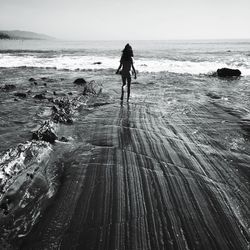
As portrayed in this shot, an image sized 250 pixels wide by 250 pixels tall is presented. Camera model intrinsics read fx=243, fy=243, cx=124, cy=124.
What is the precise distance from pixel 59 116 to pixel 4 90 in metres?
6.76

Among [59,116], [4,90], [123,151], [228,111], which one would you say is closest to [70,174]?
[123,151]

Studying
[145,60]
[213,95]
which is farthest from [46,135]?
[145,60]

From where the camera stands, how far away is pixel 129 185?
4172 millimetres

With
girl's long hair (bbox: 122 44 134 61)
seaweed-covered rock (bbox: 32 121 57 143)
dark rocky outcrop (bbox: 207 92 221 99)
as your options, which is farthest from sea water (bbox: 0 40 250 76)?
seaweed-covered rock (bbox: 32 121 57 143)

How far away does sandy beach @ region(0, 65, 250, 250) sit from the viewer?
10.1ft

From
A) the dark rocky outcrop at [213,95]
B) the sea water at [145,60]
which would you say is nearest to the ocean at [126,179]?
the dark rocky outcrop at [213,95]

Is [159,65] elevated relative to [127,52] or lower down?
lower down

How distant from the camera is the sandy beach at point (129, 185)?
3092 millimetres

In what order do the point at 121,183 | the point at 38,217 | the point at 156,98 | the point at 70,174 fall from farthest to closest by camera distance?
the point at 156,98 < the point at 70,174 < the point at 121,183 < the point at 38,217

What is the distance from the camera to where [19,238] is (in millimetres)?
3023

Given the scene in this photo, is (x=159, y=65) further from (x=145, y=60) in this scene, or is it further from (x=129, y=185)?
(x=129, y=185)

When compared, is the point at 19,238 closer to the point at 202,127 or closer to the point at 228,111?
the point at 202,127

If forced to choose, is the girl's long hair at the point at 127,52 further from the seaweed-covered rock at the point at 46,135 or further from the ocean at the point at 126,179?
the seaweed-covered rock at the point at 46,135

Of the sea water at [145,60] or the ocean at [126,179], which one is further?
the sea water at [145,60]
